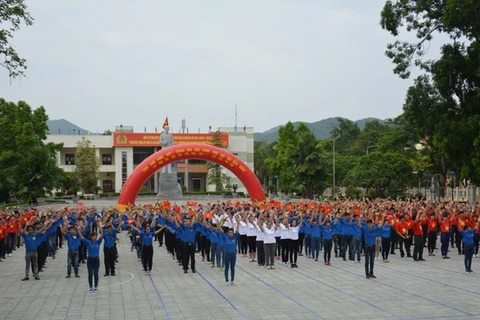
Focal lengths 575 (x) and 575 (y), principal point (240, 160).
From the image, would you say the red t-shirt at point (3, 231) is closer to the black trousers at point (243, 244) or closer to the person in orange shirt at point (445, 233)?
the black trousers at point (243, 244)

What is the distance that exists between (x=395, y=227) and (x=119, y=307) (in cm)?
961

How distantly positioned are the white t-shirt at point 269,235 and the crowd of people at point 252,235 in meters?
0.02

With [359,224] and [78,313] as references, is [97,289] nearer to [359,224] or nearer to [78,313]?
[78,313]

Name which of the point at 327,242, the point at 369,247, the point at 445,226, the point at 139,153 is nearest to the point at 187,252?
the point at 327,242

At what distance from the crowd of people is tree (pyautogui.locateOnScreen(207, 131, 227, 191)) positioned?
42482 mm

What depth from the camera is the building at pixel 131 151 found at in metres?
65.4

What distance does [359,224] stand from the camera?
15602 mm

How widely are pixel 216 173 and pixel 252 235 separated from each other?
4611 centimetres

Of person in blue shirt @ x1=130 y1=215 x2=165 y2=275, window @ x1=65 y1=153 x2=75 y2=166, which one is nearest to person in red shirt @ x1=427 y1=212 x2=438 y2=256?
person in blue shirt @ x1=130 y1=215 x2=165 y2=275

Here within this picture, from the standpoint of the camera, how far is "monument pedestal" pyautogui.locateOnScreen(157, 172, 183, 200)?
45375 mm

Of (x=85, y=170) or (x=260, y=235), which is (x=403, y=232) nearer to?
(x=260, y=235)

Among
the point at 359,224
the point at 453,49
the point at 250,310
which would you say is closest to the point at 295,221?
the point at 359,224

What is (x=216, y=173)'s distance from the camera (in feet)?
206

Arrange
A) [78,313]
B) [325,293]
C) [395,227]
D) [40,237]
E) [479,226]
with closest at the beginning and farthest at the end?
[78,313]
[325,293]
[40,237]
[479,226]
[395,227]
